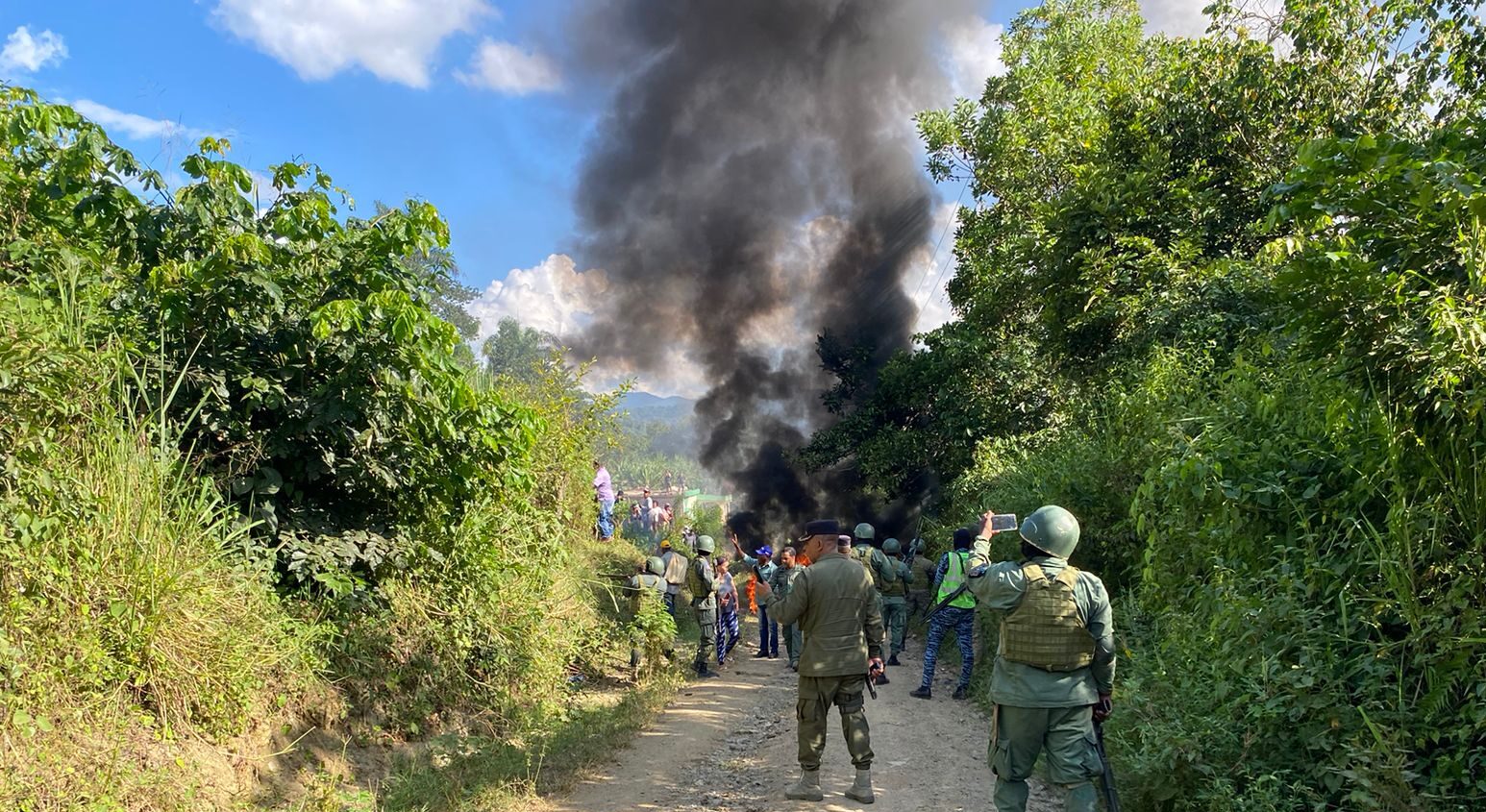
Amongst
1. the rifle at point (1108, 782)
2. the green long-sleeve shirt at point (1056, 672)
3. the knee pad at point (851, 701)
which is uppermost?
the green long-sleeve shirt at point (1056, 672)

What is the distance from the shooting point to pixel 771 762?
6359 mm

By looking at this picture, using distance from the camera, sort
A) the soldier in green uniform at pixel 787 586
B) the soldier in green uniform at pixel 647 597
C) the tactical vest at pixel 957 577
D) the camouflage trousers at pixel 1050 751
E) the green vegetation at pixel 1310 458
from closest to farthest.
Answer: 1. the green vegetation at pixel 1310 458
2. the camouflage trousers at pixel 1050 751
3. the tactical vest at pixel 957 577
4. the soldier in green uniform at pixel 647 597
5. the soldier in green uniform at pixel 787 586

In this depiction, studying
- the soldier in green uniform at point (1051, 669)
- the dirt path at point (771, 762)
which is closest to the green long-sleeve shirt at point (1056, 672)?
the soldier in green uniform at point (1051, 669)

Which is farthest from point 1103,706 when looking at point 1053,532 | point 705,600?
point 705,600

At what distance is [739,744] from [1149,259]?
279 inches

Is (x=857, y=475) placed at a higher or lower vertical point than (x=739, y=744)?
higher

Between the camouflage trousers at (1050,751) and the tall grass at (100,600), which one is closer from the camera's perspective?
the tall grass at (100,600)

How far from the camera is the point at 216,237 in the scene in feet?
17.6

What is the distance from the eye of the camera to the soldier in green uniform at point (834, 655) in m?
5.28

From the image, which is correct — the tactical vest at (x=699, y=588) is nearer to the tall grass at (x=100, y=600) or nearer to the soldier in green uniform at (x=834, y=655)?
the soldier in green uniform at (x=834, y=655)

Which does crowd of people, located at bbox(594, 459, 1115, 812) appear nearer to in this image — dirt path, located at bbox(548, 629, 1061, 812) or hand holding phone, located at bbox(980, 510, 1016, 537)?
hand holding phone, located at bbox(980, 510, 1016, 537)

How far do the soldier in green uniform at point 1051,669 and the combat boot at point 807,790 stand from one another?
142 centimetres

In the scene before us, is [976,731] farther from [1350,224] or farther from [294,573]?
[294,573]

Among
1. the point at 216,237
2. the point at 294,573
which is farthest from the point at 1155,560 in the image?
the point at 216,237
